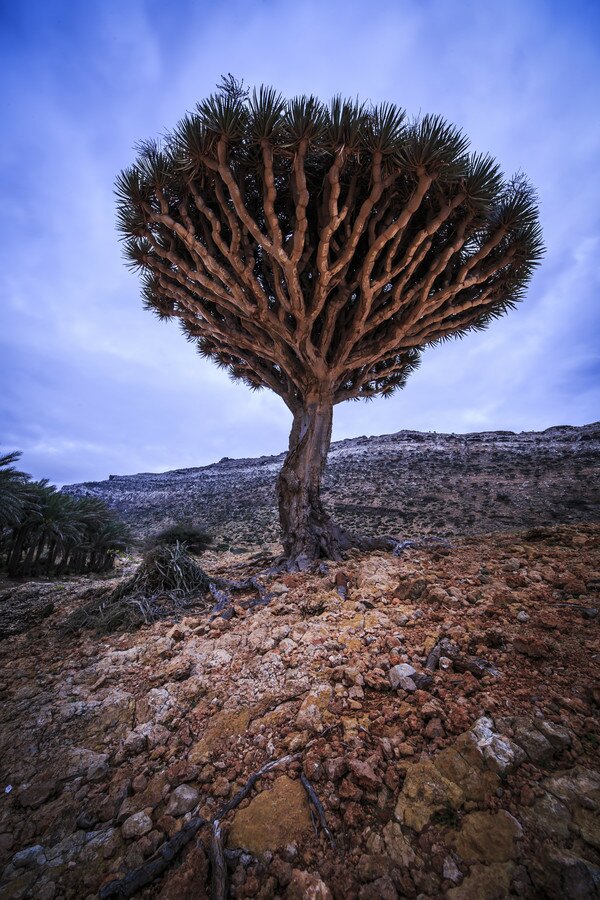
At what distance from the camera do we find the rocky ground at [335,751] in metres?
1.16

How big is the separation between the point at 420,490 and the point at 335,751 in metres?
15.1

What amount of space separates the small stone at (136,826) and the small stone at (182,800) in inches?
3.3

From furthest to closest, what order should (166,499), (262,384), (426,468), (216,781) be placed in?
(166,499) → (426,468) → (262,384) → (216,781)

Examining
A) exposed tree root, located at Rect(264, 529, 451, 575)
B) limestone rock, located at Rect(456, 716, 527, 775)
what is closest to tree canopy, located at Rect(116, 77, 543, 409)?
exposed tree root, located at Rect(264, 529, 451, 575)

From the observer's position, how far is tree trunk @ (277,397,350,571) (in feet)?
17.7

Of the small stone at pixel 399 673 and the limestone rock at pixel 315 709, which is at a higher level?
the small stone at pixel 399 673

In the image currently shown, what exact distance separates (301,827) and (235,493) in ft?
66.1

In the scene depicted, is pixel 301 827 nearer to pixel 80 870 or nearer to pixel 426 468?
pixel 80 870

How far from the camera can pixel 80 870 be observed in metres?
1.28

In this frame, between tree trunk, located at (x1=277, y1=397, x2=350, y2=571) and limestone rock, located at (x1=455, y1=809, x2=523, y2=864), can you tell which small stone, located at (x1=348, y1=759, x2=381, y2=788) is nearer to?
limestone rock, located at (x1=455, y1=809, x2=523, y2=864)

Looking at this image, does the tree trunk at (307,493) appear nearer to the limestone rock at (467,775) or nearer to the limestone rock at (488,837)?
the limestone rock at (467,775)

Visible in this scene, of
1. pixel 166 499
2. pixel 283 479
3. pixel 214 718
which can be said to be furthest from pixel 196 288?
pixel 166 499

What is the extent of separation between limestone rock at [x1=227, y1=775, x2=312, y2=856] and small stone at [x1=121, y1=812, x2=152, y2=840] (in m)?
0.38

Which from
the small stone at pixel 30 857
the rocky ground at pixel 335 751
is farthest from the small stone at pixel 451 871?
the small stone at pixel 30 857
